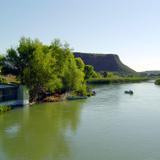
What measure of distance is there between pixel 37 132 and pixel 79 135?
371 cm

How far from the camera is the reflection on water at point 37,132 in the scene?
21188 millimetres

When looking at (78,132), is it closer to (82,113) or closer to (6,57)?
(82,113)

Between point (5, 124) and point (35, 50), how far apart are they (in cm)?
2164

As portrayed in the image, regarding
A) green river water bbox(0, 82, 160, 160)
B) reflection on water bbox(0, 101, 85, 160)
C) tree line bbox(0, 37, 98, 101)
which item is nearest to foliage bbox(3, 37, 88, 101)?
tree line bbox(0, 37, 98, 101)

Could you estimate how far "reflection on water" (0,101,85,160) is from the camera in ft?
69.5

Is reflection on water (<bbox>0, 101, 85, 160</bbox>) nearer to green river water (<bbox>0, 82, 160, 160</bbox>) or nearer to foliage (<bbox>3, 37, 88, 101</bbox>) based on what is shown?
green river water (<bbox>0, 82, 160, 160</bbox>)

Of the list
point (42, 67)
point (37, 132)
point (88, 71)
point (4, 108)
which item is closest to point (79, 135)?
point (37, 132)

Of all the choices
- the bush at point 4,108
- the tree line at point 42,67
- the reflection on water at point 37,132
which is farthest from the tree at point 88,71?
the bush at point 4,108

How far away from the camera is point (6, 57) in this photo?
54.2m

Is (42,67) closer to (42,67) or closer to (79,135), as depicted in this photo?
(42,67)

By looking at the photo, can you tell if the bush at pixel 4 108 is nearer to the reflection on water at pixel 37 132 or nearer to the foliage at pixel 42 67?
the reflection on water at pixel 37 132

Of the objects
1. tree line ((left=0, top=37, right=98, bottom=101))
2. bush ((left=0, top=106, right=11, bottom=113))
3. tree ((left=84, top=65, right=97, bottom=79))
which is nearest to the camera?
bush ((left=0, top=106, right=11, bottom=113))

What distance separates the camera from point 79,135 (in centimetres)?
2584

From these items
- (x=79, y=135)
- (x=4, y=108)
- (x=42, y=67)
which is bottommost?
(x=79, y=135)
